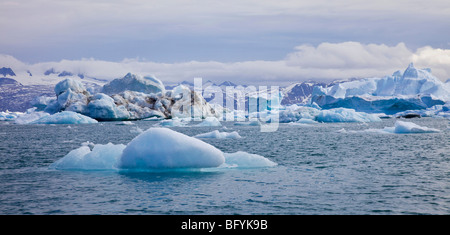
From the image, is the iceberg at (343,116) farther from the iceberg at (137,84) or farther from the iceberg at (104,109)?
the iceberg at (137,84)

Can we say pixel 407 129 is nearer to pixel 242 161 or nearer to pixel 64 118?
pixel 242 161

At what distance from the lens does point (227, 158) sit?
1556 centimetres

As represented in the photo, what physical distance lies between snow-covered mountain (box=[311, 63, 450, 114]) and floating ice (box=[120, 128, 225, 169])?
7345cm

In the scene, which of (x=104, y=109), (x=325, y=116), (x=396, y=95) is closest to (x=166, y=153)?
(x=325, y=116)

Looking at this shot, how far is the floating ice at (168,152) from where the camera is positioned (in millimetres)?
13500

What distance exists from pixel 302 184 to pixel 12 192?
8.04 meters

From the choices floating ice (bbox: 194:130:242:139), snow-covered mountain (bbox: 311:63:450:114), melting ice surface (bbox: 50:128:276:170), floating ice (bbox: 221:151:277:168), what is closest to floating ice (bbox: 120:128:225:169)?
melting ice surface (bbox: 50:128:276:170)

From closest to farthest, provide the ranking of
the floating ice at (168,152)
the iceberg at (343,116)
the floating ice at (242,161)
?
the floating ice at (168,152) → the floating ice at (242,161) → the iceberg at (343,116)

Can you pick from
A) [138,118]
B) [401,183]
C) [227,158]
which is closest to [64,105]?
[138,118]

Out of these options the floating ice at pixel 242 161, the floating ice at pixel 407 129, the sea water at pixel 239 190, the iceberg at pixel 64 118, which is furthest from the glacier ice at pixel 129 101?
the floating ice at pixel 242 161

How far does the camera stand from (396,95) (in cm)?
8731

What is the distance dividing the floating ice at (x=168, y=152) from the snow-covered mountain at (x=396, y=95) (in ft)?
241
